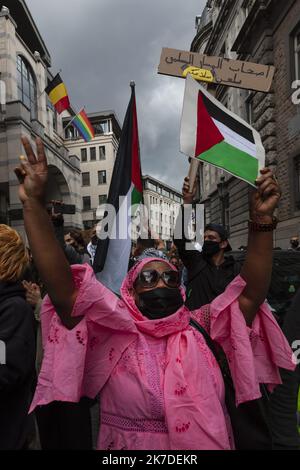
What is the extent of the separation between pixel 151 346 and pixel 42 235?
0.68 meters

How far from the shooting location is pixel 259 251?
1.72 meters

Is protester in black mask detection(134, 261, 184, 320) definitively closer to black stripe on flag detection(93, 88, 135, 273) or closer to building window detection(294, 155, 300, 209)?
black stripe on flag detection(93, 88, 135, 273)

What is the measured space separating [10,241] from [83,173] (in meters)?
52.2

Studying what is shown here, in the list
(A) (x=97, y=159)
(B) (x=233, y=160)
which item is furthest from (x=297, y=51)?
(A) (x=97, y=159)

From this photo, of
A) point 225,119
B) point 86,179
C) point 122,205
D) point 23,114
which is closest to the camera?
point 225,119

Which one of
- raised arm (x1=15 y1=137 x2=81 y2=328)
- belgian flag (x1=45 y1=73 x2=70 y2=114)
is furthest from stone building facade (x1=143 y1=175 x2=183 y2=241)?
raised arm (x1=15 y1=137 x2=81 y2=328)

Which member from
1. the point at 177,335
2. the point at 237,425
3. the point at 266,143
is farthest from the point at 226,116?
the point at 266,143

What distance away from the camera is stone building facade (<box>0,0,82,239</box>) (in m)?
19.2

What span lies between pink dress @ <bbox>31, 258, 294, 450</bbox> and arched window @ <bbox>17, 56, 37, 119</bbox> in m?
22.8

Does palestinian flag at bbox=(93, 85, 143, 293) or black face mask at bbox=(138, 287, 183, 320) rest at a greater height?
palestinian flag at bbox=(93, 85, 143, 293)

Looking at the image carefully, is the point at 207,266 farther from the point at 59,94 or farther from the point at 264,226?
A: the point at 59,94

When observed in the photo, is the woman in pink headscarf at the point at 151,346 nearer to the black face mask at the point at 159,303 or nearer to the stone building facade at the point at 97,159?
the black face mask at the point at 159,303

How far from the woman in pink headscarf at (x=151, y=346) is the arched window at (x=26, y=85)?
2267cm

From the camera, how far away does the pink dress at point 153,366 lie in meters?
1.54
